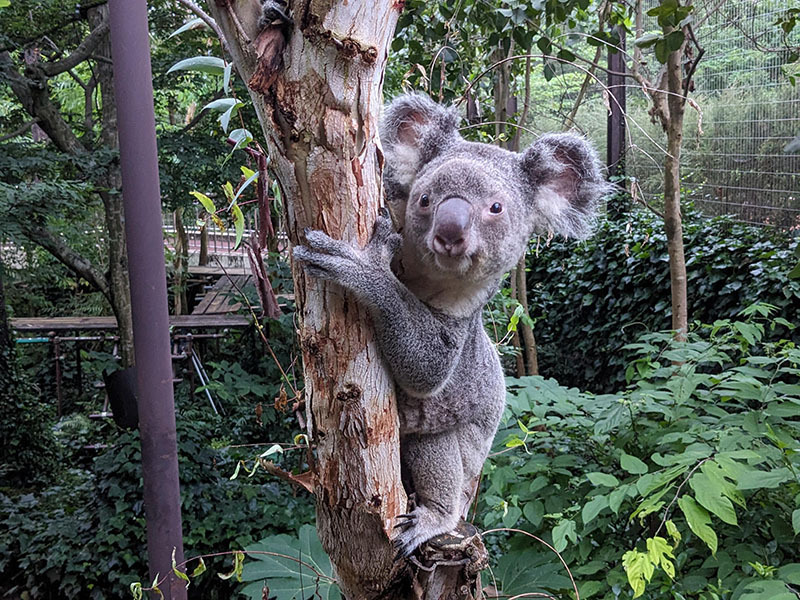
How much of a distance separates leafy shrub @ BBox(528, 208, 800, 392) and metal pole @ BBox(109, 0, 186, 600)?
2.60 m

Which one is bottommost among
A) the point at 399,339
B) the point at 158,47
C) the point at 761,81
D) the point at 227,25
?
the point at 399,339

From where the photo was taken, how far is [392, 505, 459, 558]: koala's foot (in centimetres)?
130

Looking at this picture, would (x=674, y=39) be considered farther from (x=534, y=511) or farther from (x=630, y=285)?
(x=630, y=285)

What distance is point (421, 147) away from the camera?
162cm

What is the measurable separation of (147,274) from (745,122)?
14.6 ft

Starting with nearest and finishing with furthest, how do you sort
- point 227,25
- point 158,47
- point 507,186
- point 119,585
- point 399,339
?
point 227,25 < point 399,339 < point 507,186 < point 119,585 < point 158,47

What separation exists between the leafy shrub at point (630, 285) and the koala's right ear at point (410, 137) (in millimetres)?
2278

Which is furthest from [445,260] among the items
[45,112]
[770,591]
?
[45,112]

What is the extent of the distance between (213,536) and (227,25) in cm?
342

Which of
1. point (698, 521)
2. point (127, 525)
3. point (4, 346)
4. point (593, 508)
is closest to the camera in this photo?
point (698, 521)

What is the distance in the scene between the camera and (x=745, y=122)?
15.5 feet

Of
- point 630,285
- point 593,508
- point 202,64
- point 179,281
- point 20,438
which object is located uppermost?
point 202,64

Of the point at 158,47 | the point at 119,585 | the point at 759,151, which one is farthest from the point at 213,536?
the point at 759,151

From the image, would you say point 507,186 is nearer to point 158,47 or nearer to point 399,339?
point 399,339
